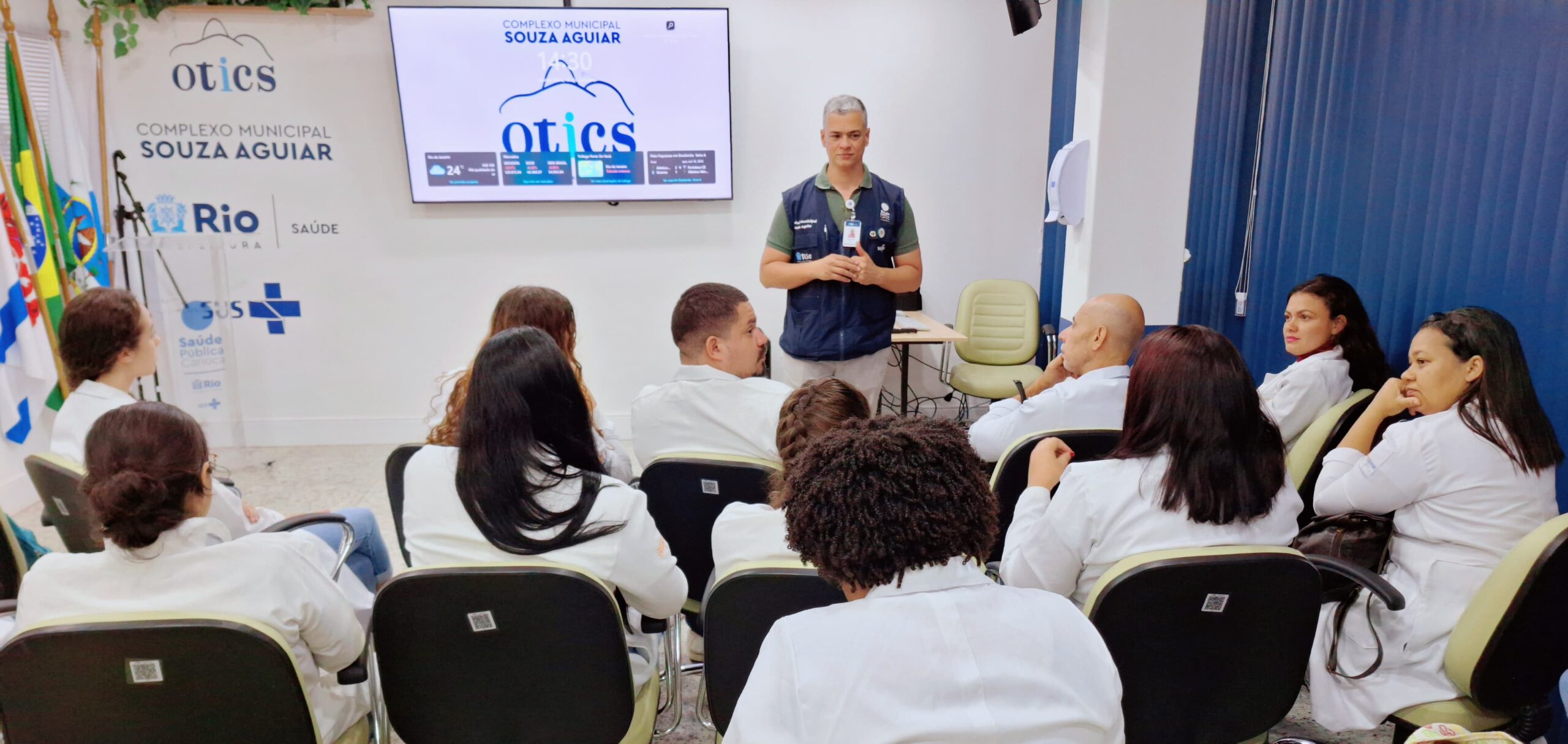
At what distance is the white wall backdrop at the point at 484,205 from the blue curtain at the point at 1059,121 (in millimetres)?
72

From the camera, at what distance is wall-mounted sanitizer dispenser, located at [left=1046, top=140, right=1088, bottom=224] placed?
4.15 m

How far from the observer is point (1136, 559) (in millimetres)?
1438

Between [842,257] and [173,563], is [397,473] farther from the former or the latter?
[842,257]

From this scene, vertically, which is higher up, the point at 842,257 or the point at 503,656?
the point at 842,257

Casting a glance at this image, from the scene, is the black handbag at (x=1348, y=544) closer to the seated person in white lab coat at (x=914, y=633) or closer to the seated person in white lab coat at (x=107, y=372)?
the seated person in white lab coat at (x=914, y=633)

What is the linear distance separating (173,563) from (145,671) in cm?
17

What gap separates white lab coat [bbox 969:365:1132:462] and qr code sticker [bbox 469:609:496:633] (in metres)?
1.41

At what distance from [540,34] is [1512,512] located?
4633 millimetres

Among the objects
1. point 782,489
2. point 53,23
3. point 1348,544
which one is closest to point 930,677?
point 782,489

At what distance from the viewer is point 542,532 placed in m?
1.59

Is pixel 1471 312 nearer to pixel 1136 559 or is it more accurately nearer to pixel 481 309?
pixel 1136 559

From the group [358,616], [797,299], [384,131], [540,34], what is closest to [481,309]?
[384,131]

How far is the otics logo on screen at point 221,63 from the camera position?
15.5 feet

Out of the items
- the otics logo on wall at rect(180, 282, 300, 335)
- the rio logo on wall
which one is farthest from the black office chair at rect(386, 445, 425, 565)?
the rio logo on wall
